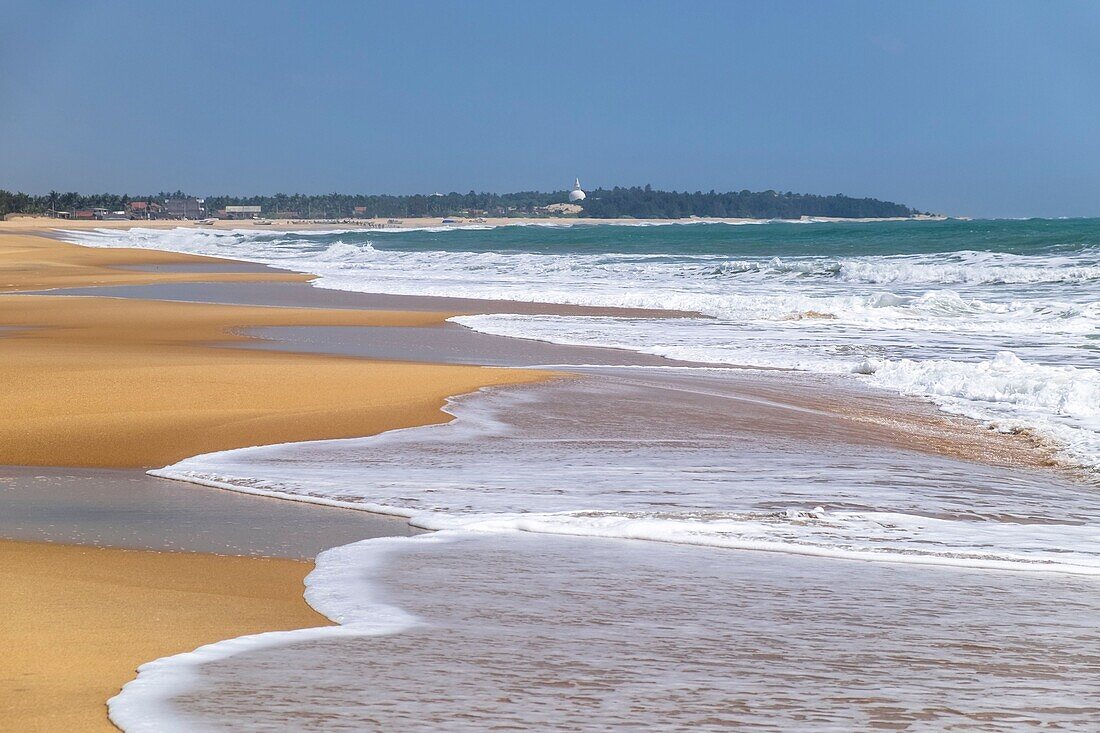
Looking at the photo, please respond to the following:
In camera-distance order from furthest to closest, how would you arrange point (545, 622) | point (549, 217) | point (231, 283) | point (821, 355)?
point (549, 217) → point (231, 283) → point (821, 355) → point (545, 622)

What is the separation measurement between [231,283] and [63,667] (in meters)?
26.5

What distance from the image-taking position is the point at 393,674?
3217mm

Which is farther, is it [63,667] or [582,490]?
[582,490]

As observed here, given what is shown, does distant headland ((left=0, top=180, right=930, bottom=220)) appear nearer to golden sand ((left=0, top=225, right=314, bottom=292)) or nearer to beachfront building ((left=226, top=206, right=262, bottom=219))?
beachfront building ((left=226, top=206, right=262, bottom=219))

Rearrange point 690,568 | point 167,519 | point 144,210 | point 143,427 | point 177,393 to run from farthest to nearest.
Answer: point 144,210 < point 177,393 < point 143,427 < point 167,519 < point 690,568

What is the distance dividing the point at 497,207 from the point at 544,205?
25.1ft

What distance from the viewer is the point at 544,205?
187875 mm

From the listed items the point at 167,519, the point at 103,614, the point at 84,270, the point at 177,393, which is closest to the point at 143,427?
the point at 177,393

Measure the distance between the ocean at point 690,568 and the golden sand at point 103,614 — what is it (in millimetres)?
118

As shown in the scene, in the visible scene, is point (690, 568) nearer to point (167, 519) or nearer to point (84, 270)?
point (167, 519)

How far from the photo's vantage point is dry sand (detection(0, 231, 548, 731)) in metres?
3.31

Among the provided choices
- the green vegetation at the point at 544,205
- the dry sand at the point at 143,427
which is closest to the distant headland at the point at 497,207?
the green vegetation at the point at 544,205

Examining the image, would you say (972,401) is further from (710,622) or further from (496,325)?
(496,325)

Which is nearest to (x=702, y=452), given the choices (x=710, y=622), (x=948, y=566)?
(x=948, y=566)
